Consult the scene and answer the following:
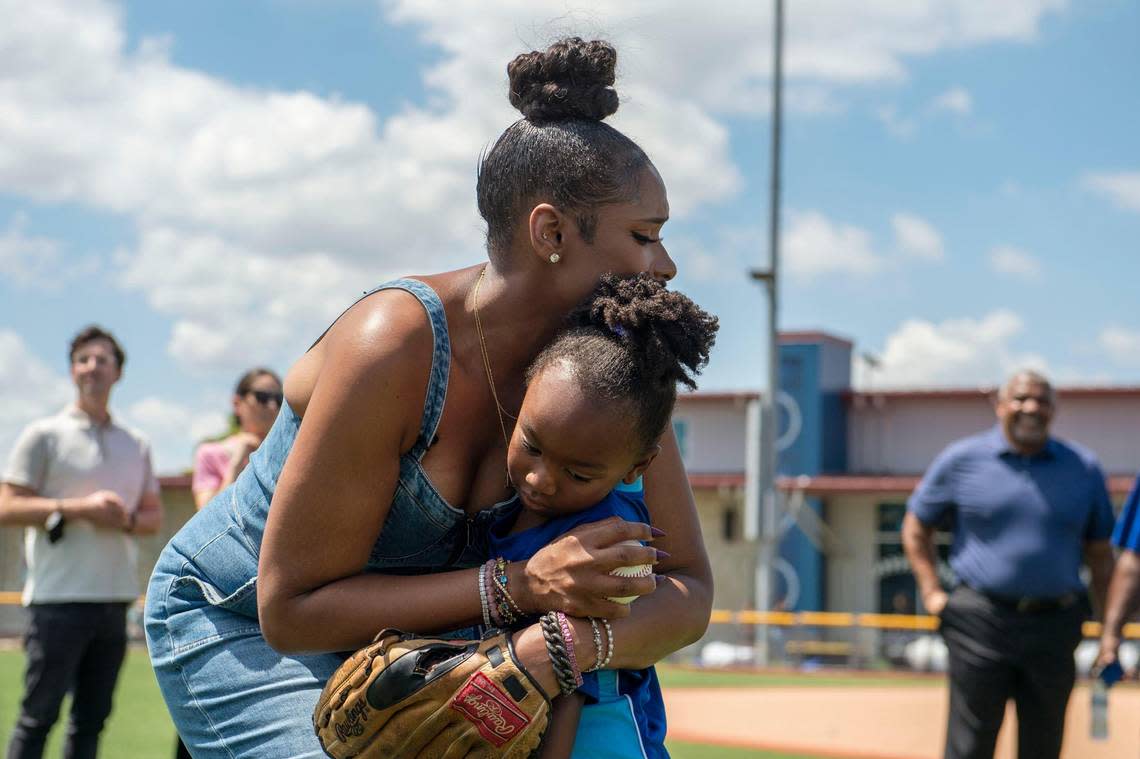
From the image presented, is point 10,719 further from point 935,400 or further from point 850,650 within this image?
point 935,400

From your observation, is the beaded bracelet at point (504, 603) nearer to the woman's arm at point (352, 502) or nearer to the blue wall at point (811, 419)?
the woman's arm at point (352, 502)

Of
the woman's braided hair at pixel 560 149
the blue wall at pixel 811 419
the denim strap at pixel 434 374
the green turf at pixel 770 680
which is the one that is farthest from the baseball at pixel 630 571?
the blue wall at pixel 811 419

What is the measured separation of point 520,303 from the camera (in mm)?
2852

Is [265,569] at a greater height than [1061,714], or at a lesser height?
greater

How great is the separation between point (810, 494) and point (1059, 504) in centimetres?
2357

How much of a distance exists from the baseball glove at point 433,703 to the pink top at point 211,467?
481 centimetres

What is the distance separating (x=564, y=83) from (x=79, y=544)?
16.5ft

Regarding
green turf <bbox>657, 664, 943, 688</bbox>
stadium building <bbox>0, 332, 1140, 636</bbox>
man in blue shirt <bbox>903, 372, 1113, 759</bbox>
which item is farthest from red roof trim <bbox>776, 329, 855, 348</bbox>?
man in blue shirt <bbox>903, 372, 1113, 759</bbox>

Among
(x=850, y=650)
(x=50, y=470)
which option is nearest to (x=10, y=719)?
(x=50, y=470)

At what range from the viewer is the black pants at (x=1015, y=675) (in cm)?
737

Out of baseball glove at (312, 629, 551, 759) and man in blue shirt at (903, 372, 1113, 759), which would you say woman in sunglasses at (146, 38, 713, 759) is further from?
man in blue shirt at (903, 372, 1113, 759)

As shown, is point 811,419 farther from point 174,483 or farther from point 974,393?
point 174,483

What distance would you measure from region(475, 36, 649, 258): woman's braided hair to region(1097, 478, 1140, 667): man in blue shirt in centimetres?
492

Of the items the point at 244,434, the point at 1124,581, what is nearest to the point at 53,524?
the point at 244,434
